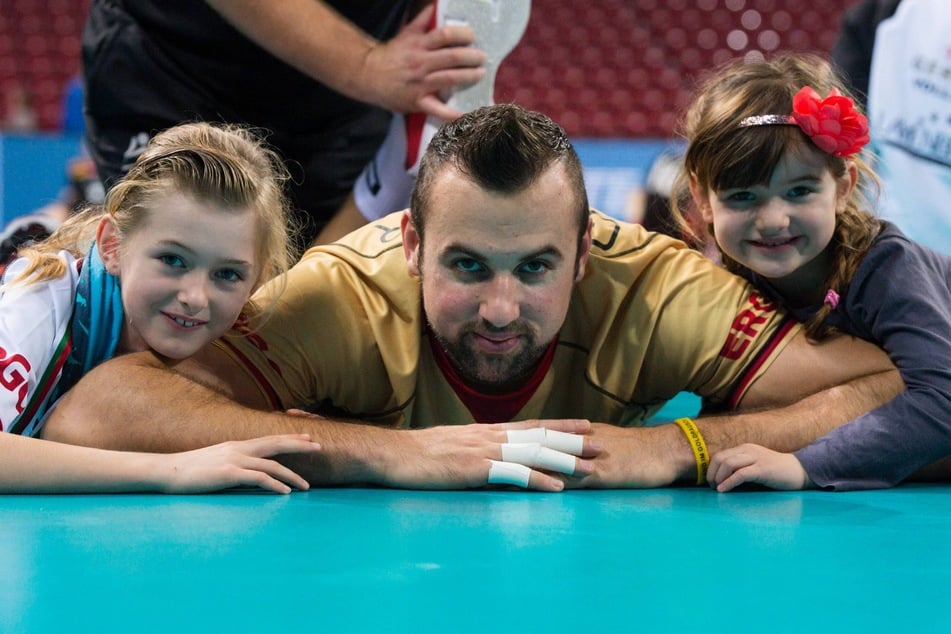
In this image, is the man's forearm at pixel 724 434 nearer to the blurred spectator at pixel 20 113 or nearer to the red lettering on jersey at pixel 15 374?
the red lettering on jersey at pixel 15 374

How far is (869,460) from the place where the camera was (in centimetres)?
221

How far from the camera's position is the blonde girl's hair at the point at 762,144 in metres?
2.39

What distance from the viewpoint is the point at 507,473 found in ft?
6.85

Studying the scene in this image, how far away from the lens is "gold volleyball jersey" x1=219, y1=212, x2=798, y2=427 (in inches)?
92.4

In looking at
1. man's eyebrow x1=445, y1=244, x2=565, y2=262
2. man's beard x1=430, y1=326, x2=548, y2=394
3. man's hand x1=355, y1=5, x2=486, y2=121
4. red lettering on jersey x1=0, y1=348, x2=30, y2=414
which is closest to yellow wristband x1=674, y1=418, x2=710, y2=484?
man's beard x1=430, y1=326, x2=548, y2=394

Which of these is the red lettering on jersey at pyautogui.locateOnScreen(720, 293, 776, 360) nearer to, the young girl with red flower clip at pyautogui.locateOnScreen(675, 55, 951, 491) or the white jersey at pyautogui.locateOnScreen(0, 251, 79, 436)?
the young girl with red flower clip at pyautogui.locateOnScreen(675, 55, 951, 491)

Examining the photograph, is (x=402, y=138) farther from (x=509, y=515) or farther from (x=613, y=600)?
(x=613, y=600)

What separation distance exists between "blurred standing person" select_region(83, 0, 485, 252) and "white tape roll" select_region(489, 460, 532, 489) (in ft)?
3.74

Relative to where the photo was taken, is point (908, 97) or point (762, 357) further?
point (908, 97)

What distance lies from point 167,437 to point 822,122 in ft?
4.54

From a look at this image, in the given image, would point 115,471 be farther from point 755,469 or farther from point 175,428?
point 755,469

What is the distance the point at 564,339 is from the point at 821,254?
56cm

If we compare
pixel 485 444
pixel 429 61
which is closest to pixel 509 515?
pixel 485 444

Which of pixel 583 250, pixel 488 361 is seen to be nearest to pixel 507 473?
pixel 488 361
